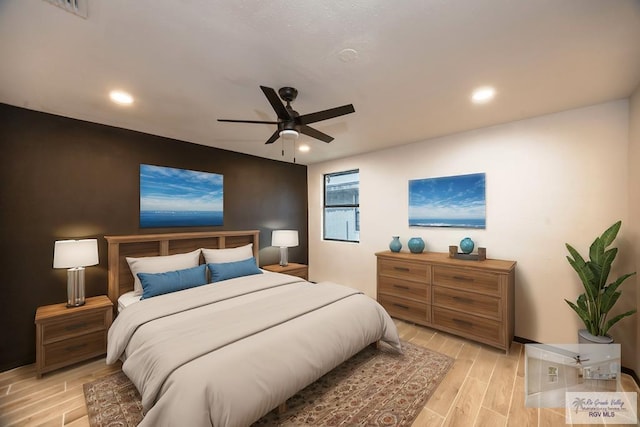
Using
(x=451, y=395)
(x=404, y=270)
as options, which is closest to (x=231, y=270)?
(x=404, y=270)

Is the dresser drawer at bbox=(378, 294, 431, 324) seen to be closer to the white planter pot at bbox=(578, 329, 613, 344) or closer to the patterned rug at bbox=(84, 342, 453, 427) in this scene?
the patterned rug at bbox=(84, 342, 453, 427)

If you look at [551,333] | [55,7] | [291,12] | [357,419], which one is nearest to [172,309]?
[357,419]

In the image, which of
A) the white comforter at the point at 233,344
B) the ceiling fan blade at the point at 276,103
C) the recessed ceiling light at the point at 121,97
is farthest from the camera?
the recessed ceiling light at the point at 121,97

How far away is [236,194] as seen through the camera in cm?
416

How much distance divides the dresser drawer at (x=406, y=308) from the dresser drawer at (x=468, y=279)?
15.9 inches

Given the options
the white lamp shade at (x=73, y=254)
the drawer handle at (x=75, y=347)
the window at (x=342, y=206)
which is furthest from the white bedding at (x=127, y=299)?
the window at (x=342, y=206)

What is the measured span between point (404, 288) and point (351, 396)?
1.65 meters

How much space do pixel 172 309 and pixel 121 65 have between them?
6.22ft

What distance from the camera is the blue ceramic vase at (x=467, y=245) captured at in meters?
3.07

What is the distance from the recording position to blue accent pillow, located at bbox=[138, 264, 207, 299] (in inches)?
104

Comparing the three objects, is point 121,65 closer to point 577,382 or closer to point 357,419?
point 357,419

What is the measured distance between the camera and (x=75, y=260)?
7.94 feet

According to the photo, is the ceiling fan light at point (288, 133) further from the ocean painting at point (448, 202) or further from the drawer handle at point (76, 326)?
the drawer handle at point (76, 326)

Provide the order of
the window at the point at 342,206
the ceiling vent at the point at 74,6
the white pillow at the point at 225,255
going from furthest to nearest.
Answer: the window at the point at 342,206 → the white pillow at the point at 225,255 → the ceiling vent at the point at 74,6
